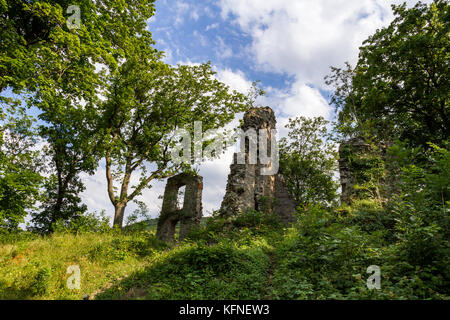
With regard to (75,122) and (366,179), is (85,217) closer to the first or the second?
(75,122)

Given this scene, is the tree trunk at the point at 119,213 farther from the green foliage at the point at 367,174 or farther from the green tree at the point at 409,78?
the green tree at the point at 409,78

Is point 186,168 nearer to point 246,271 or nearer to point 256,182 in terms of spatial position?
point 256,182

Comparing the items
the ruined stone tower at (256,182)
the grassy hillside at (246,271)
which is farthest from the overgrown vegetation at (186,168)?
the ruined stone tower at (256,182)

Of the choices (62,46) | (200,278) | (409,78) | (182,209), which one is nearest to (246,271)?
(200,278)

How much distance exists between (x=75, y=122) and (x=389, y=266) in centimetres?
1805

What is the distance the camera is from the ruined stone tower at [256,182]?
14.9 m

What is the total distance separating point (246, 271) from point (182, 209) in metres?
12.6

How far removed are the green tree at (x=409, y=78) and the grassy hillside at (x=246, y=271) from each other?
9.40 meters

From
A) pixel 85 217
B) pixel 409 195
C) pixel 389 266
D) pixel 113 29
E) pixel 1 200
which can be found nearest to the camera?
pixel 389 266

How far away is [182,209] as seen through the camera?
1741cm

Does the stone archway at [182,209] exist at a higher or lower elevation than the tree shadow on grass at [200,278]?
higher

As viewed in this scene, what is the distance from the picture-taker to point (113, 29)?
9.95 metres
